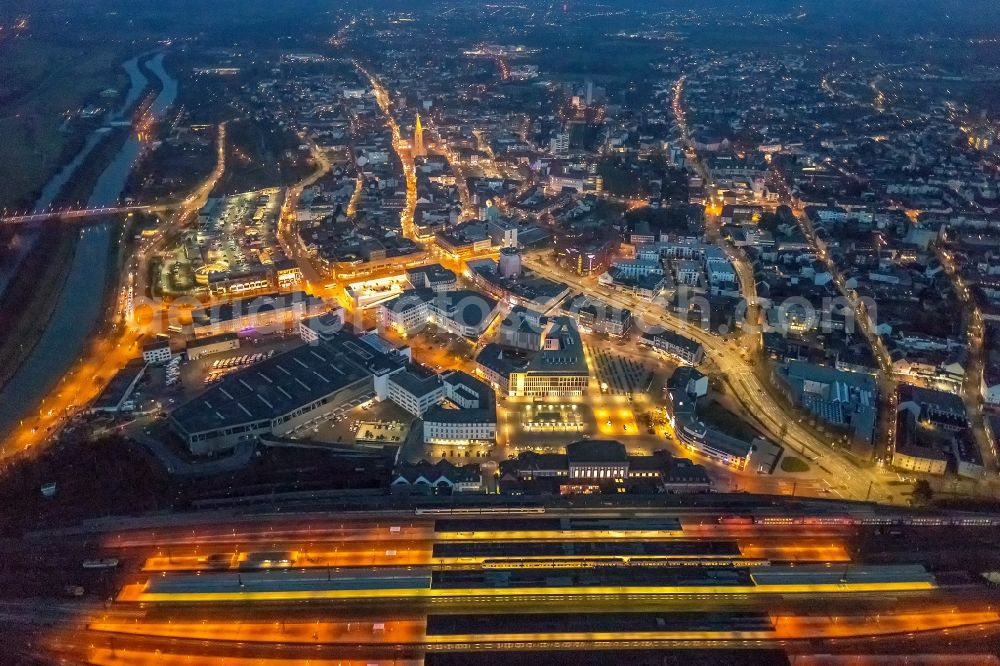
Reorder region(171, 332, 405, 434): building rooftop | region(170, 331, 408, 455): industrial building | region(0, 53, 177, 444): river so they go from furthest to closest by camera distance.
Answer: region(0, 53, 177, 444): river < region(171, 332, 405, 434): building rooftop < region(170, 331, 408, 455): industrial building

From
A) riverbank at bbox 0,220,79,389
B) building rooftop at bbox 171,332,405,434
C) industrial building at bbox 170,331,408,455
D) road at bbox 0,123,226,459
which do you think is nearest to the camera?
industrial building at bbox 170,331,408,455

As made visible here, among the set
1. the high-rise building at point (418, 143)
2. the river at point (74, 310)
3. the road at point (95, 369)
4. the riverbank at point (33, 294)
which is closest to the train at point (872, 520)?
the road at point (95, 369)

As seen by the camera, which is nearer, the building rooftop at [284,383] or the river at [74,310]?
the building rooftop at [284,383]

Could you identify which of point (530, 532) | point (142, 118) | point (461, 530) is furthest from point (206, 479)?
point (142, 118)

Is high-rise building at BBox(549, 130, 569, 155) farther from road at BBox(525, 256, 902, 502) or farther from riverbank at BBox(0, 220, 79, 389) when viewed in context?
riverbank at BBox(0, 220, 79, 389)

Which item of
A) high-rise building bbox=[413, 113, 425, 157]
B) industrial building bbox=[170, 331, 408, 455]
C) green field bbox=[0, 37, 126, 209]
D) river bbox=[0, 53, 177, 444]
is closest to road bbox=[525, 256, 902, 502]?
industrial building bbox=[170, 331, 408, 455]

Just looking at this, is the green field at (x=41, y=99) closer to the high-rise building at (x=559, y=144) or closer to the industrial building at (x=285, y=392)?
the industrial building at (x=285, y=392)

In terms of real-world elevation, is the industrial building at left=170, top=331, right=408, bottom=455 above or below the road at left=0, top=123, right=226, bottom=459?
above

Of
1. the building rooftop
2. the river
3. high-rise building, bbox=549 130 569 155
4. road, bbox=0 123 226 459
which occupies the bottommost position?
the river
